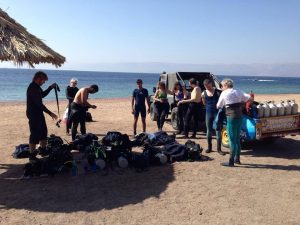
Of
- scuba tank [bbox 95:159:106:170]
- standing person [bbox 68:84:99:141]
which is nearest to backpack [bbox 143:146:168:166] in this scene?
scuba tank [bbox 95:159:106:170]

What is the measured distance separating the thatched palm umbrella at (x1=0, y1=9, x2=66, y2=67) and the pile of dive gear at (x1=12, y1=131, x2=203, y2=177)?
5.75 feet

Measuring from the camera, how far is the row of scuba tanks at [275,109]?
8.13 m

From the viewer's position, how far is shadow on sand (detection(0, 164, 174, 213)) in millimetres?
5309

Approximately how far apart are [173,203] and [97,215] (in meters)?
1.11

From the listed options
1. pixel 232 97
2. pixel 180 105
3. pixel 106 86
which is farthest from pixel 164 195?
pixel 106 86

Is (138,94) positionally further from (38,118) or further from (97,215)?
(97,215)

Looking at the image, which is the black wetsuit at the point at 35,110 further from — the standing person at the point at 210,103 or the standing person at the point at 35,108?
the standing person at the point at 210,103

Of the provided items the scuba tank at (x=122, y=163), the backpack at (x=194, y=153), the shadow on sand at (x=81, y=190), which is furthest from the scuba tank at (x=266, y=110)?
the scuba tank at (x=122, y=163)

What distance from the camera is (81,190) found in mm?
5906

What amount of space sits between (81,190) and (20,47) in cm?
256

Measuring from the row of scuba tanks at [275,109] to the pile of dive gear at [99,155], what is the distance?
165cm

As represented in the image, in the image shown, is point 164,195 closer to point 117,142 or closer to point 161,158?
point 161,158

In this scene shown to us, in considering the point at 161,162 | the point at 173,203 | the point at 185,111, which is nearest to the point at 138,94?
the point at 185,111

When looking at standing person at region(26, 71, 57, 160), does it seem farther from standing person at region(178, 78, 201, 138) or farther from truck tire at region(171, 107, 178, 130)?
truck tire at region(171, 107, 178, 130)
